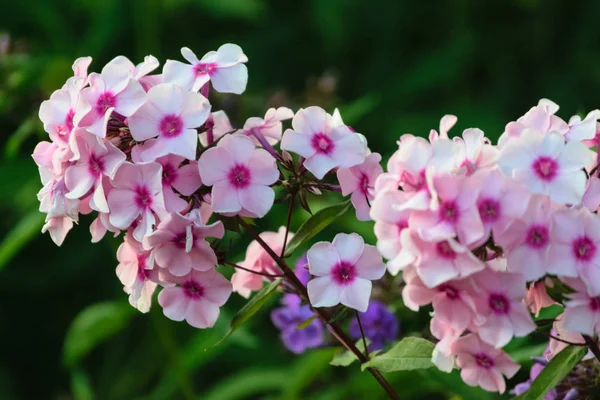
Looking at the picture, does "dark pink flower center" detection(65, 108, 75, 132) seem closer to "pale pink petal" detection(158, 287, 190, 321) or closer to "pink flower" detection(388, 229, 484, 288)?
"pale pink petal" detection(158, 287, 190, 321)

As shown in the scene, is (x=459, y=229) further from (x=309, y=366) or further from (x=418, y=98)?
(x=418, y=98)

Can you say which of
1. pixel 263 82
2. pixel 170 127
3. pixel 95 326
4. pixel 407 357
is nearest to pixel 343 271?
pixel 407 357

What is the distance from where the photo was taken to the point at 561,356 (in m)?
0.81

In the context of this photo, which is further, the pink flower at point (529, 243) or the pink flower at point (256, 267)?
the pink flower at point (256, 267)

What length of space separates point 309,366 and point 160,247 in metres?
0.65

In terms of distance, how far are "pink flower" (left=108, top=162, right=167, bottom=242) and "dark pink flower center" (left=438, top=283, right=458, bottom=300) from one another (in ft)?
0.83

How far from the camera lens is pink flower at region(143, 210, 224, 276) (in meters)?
0.80

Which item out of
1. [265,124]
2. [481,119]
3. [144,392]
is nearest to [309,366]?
[265,124]

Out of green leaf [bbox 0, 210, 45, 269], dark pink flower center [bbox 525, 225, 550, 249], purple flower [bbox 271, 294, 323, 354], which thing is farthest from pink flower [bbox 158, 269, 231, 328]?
green leaf [bbox 0, 210, 45, 269]

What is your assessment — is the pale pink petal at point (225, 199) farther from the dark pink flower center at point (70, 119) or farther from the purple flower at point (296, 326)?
the purple flower at point (296, 326)

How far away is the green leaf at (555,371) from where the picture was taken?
0.79 meters

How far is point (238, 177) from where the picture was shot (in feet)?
2.72

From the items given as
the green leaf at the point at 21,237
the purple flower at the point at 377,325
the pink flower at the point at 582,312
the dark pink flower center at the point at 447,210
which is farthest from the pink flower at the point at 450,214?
the green leaf at the point at 21,237

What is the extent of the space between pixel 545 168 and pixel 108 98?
401 millimetres
